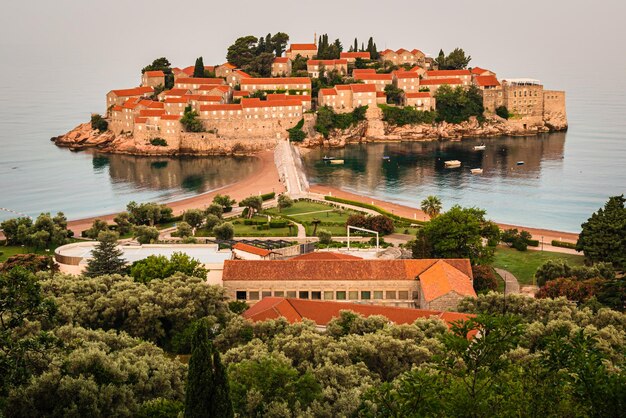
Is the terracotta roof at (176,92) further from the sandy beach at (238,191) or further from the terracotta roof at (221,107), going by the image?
the sandy beach at (238,191)

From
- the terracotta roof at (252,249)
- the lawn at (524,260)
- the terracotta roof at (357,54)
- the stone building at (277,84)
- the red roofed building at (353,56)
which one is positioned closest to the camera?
the terracotta roof at (252,249)

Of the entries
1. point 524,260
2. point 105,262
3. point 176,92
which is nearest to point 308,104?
point 176,92

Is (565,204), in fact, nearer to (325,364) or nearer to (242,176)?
(242,176)

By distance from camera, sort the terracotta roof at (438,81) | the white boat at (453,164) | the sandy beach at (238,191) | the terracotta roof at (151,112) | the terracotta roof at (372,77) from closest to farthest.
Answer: the sandy beach at (238,191) < the white boat at (453,164) < the terracotta roof at (151,112) < the terracotta roof at (372,77) < the terracotta roof at (438,81)

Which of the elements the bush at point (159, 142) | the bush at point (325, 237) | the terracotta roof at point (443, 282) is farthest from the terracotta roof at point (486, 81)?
the terracotta roof at point (443, 282)

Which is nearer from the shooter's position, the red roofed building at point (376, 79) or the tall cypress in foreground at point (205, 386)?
the tall cypress in foreground at point (205, 386)

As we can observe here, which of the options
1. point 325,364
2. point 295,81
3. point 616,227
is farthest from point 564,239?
point 295,81

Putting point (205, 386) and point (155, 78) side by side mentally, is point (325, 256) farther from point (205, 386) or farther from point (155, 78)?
point (155, 78)

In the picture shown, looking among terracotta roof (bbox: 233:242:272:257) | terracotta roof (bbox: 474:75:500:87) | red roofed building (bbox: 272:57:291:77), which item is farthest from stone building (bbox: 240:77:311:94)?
terracotta roof (bbox: 233:242:272:257)
